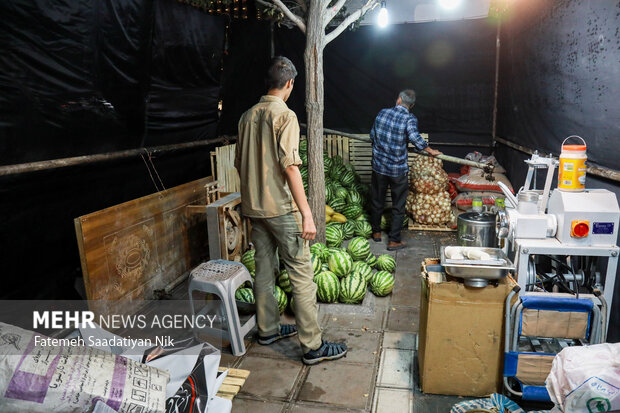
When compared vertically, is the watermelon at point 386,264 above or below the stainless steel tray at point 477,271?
below

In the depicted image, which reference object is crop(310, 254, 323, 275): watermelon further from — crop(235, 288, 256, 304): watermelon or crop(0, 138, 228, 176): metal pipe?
crop(0, 138, 228, 176): metal pipe

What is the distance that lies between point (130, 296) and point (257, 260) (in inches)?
64.6

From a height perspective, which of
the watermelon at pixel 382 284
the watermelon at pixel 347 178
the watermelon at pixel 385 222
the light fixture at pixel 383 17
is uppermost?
the light fixture at pixel 383 17

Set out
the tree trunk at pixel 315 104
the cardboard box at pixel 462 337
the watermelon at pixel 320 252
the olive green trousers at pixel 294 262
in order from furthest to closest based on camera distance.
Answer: the tree trunk at pixel 315 104 → the watermelon at pixel 320 252 → the olive green trousers at pixel 294 262 → the cardboard box at pixel 462 337

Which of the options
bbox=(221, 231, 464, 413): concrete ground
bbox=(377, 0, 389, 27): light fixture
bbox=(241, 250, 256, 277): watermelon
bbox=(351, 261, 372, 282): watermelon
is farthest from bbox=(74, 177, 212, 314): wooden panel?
bbox=(377, 0, 389, 27): light fixture

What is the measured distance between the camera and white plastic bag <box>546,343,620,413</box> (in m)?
1.97

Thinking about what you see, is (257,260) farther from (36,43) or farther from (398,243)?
(398,243)

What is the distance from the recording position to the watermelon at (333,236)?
613cm

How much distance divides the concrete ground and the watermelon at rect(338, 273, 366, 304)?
0.20 metres

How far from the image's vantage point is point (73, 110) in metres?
4.06

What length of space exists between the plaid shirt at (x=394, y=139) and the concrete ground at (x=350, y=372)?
2.42 metres

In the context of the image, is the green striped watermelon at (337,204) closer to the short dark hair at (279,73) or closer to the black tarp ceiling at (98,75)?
the black tarp ceiling at (98,75)

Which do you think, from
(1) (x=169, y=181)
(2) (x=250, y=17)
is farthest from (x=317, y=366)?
(2) (x=250, y=17)

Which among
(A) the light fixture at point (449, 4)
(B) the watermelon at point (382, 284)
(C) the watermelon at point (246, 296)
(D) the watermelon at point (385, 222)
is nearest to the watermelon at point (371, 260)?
(B) the watermelon at point (382, 284)
